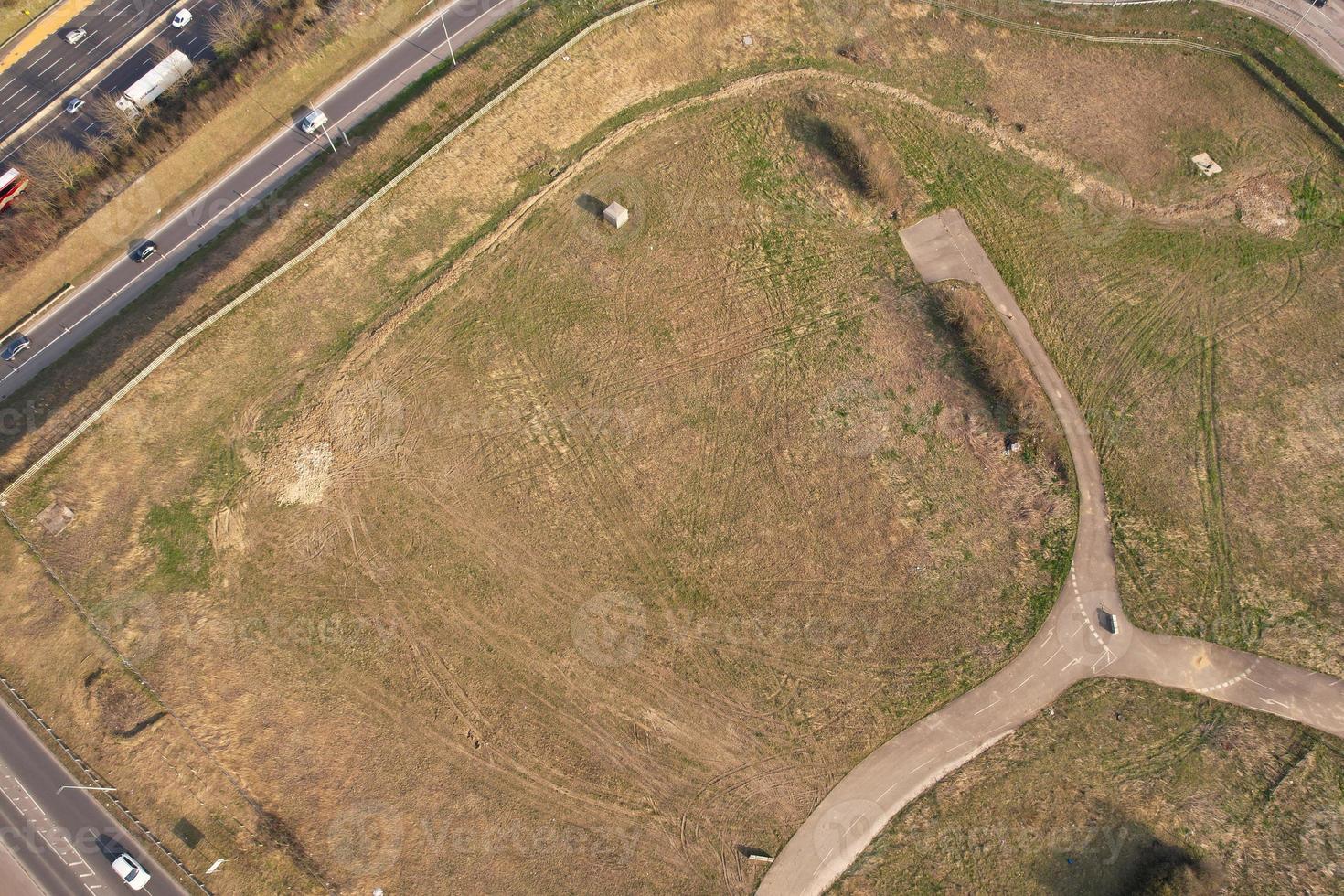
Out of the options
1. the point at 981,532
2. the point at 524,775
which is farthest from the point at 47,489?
the point at 981,532

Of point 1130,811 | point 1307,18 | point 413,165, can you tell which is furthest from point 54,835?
point 1307,18

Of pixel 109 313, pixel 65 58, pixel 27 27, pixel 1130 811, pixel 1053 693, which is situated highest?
pixel 27 27

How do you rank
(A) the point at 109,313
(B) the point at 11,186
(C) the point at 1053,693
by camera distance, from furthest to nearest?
A: (B) the point at 11,186 → (A) the point at 109,313 → (C) the point at 1053,693

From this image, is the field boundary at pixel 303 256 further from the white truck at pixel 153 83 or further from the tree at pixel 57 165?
the white truck at pixel 153 83

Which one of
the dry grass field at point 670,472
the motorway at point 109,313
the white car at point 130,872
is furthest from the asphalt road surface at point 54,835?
the dry grass field at point 670,472

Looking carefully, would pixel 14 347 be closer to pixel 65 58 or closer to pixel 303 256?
pixel 303 256

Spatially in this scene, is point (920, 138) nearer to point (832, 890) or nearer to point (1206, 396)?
point (1206, 396)

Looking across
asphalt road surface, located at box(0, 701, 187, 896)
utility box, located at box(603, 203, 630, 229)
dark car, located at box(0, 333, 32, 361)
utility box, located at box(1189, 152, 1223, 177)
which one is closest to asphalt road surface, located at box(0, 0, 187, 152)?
dark car, located at box(0, 333, 32, 361)
